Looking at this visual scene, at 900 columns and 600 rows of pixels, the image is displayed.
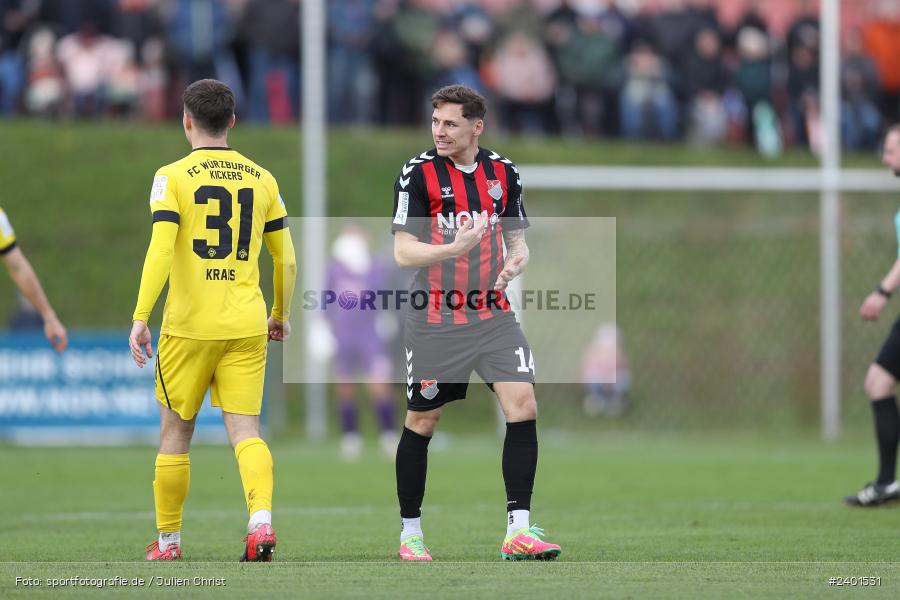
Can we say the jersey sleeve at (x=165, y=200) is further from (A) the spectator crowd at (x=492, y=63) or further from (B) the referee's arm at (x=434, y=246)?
(A) the spectator crowd at (x=492, y=63)

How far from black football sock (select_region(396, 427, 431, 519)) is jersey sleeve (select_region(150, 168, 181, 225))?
1.53 meters

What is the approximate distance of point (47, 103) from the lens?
19812 mm

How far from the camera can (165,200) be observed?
6.32 metres

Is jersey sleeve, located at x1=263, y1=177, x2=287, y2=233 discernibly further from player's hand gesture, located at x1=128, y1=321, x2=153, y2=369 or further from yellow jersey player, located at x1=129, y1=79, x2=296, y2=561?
player's hand gesture, located at x1=128, y1=321, x2=153, y2=369

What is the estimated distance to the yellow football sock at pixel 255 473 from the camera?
250 inches

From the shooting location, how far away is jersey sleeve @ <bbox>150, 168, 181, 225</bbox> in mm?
6309

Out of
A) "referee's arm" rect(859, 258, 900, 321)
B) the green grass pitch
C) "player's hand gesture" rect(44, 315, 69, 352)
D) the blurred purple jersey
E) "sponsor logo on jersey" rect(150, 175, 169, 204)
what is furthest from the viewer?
the blurred purple jersey

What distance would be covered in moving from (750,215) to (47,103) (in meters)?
10.1

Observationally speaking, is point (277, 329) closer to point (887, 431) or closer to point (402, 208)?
point (402, 208)

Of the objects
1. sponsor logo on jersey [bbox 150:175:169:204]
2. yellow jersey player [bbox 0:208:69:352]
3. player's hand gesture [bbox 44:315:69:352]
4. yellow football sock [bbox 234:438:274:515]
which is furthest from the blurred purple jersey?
sponsor logo on jersey [bbox 150:175:169:204]

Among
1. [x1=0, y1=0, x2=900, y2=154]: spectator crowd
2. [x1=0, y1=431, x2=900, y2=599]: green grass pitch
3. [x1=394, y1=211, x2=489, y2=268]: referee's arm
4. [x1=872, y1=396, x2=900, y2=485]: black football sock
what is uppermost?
[x1=0, y1=0, x2=900, y2=154]: spectator crowd

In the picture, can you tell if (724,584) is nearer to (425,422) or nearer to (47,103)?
(425,422)

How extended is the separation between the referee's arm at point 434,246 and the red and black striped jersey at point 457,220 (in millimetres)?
59

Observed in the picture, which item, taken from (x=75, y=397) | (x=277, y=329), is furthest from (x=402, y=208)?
(x=75, y=397)
